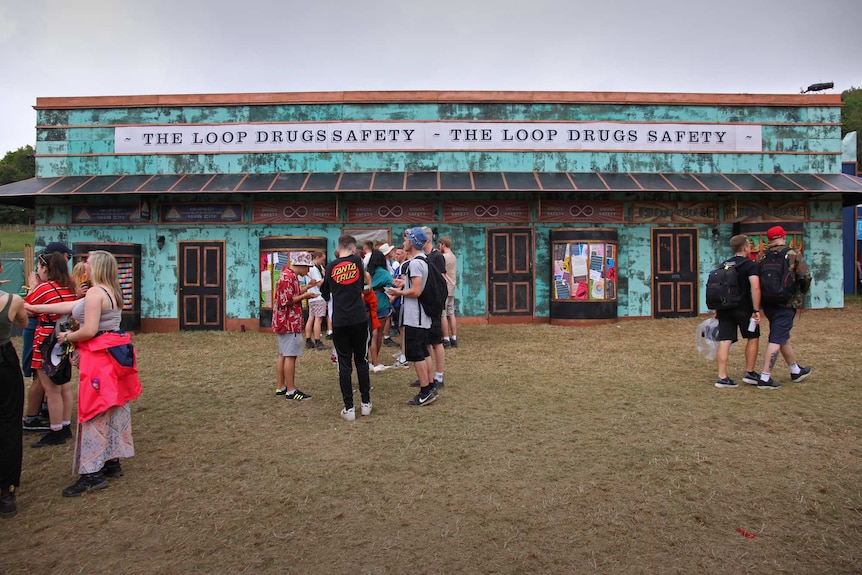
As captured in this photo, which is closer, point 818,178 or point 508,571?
point 508,571

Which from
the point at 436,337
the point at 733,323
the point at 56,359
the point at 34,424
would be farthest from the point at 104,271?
the point at 733,323

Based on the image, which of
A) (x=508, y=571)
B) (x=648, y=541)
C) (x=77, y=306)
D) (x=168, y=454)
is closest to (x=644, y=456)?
(x=648, y=541)

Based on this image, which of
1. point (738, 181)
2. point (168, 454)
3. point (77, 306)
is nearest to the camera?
point (77, 306)

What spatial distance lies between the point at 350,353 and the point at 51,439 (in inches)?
103

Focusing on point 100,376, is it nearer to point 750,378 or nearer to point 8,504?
point 8,504

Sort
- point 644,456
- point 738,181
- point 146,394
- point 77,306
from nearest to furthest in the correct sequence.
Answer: point 77,306, point 644,456, point 146,394, point 738,181

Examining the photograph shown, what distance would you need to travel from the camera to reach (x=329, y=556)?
2973mm

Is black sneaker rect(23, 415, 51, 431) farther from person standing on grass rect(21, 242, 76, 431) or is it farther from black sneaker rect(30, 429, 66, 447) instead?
black sneaker rect(30, 429, 66, 447)

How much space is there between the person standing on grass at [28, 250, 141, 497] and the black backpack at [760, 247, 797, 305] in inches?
243

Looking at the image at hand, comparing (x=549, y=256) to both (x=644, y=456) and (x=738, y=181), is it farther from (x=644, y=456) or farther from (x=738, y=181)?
(x=644, y=456)

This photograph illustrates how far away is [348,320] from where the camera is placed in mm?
5305

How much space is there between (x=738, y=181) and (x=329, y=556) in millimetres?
13172

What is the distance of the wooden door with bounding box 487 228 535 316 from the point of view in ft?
43.3

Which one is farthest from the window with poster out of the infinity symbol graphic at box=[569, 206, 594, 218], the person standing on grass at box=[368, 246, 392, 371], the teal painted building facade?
the person standing on grass at box=[368, 246, 392, 371]
